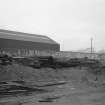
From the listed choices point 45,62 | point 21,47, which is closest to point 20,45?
point 21,47

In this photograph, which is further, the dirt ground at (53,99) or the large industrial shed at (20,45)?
the large industrial shed at (20,45)

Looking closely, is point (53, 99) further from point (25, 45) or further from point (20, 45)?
point (25, 45)

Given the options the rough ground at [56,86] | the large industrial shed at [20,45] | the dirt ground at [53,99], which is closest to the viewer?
the dirt ground at [53,99]

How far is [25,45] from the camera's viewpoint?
30.2 metres

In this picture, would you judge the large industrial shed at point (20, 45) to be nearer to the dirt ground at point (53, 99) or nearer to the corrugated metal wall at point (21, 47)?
the corrugated metal wall at point (21, 47)

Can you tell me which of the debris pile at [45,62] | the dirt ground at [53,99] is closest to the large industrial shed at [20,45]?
the debris pile at [45,62]

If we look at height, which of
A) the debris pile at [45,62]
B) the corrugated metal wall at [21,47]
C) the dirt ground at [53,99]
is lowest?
the dirt ground at [53,99]

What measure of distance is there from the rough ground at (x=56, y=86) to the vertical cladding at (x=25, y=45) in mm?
15253

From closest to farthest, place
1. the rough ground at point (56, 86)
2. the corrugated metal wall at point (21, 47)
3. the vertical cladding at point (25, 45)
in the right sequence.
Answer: the rough ground at point (56, 86)
the corrugated metal wall at point (21, 47)
the vertical cladding at point (25, 45)

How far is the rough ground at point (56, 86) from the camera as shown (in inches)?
356

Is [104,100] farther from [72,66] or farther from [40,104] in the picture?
[72,66]

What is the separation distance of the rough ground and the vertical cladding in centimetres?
1525

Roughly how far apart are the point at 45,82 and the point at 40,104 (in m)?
4.16

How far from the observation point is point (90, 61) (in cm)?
1897
